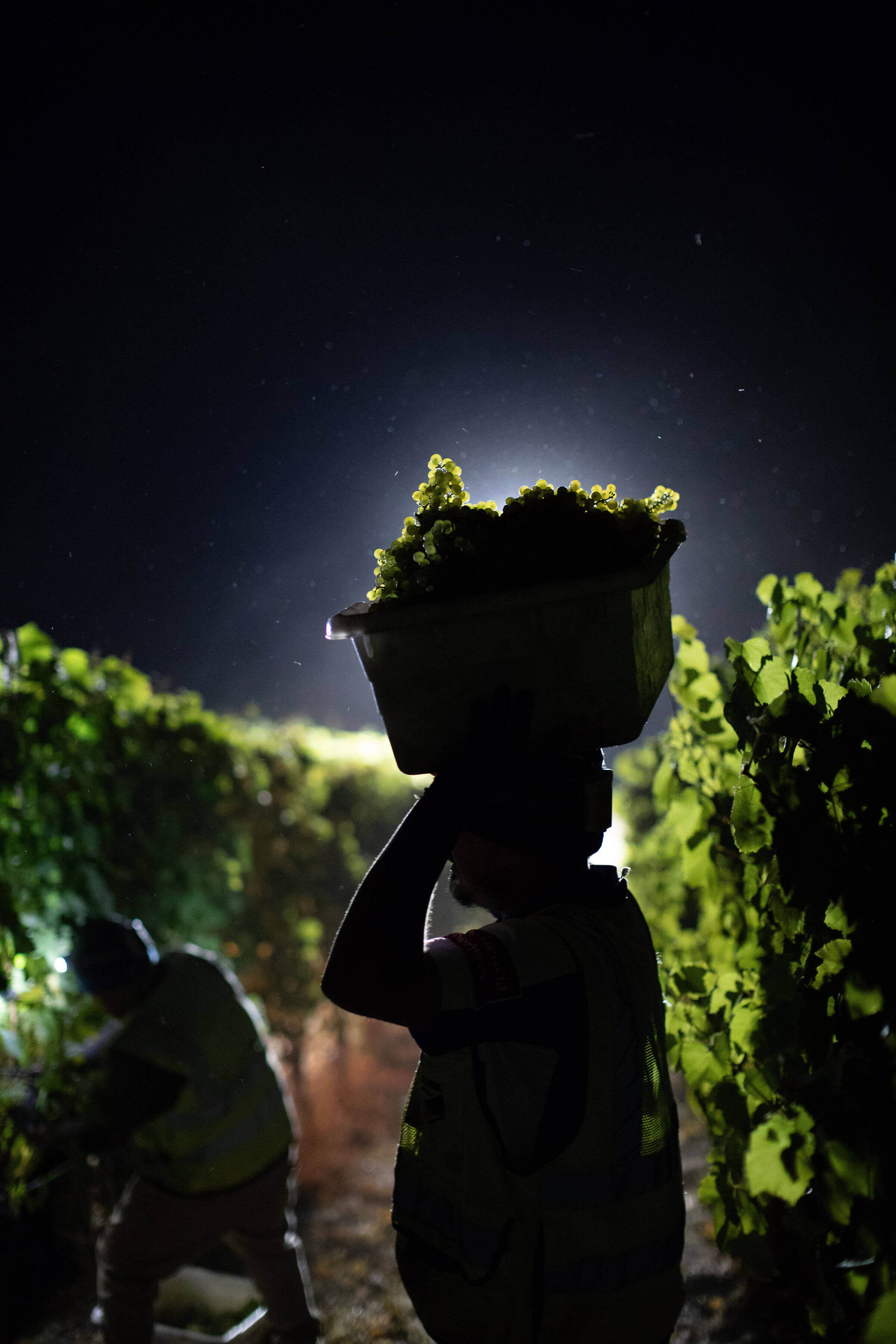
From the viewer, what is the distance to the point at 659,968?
228cm

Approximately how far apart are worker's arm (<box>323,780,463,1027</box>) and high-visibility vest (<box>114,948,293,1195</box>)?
2709 millimetres

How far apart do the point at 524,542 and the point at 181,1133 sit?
345 centimetres

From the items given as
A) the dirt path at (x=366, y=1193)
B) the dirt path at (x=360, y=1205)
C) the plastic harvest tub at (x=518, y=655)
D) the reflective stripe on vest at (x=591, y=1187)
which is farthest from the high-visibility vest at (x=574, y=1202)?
the dirt path at (x=360, y=1205)

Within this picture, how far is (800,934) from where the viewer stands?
1582 mm

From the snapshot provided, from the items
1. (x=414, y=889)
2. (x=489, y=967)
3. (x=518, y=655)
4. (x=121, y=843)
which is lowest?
(x=489, y=967)

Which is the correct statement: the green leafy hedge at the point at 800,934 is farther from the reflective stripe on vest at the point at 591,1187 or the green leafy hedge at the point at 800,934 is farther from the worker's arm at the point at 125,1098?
the worker's arm at the point at 125,1098

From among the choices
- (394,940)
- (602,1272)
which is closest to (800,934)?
(602,1272)

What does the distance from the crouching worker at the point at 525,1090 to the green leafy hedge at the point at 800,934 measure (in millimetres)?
290

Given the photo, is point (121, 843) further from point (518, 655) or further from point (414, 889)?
point (518, 655)

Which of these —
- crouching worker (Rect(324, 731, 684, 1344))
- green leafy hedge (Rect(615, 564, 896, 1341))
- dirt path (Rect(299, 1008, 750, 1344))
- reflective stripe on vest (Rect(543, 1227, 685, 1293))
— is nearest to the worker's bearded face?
crouching worker (Rect(324, 731, 684, 1344))

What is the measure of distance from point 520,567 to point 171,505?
188 centimetres

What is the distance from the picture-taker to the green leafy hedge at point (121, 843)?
12.4 ft

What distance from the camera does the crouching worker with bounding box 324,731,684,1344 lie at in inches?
53.9

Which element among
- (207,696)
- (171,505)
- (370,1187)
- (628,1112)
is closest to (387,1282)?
(370,1187)
